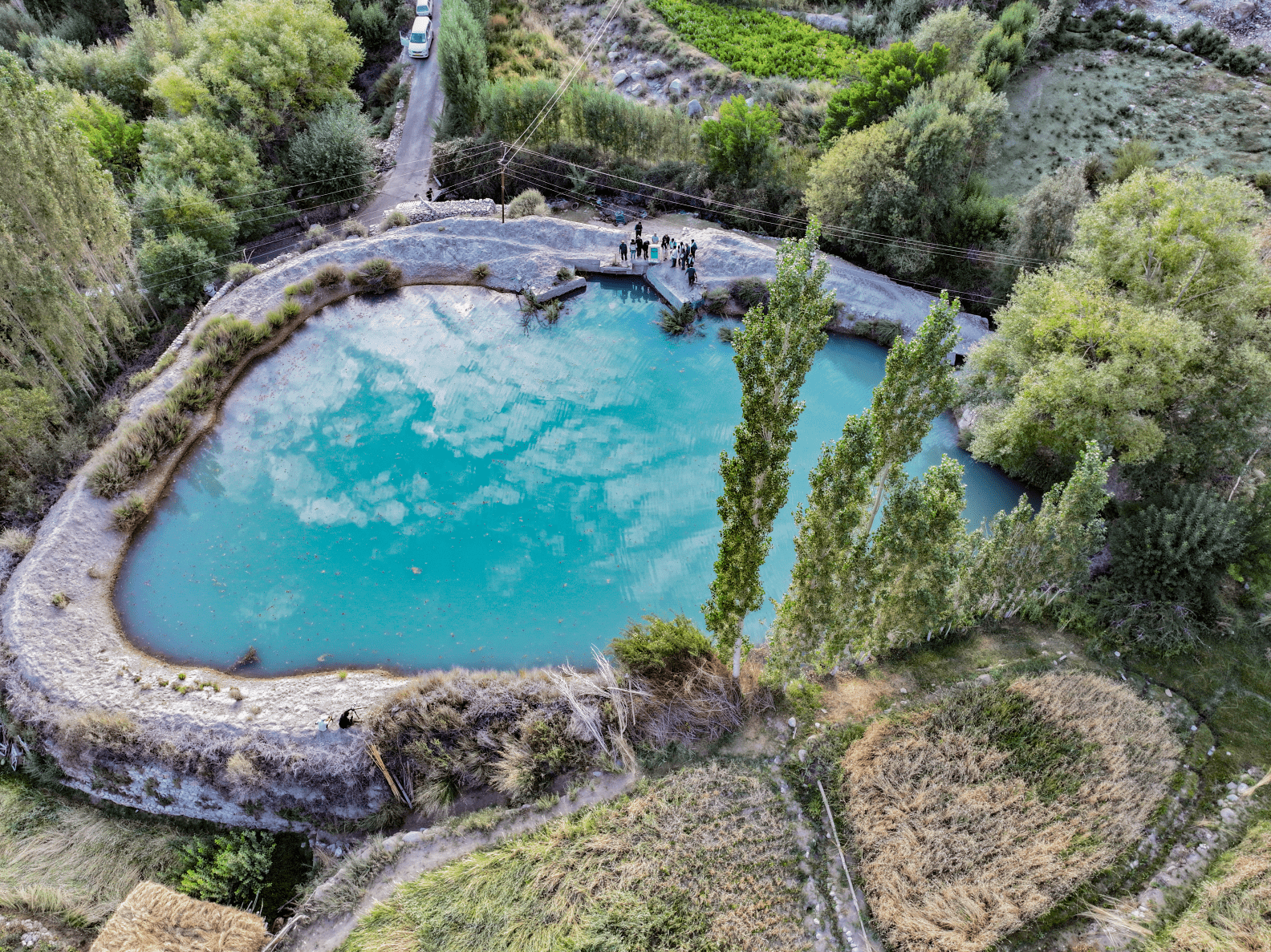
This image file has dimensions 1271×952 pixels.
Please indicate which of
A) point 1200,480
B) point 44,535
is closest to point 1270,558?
point 1200,480

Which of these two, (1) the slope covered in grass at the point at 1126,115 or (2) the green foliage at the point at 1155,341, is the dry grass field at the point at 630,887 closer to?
(2) the green foliage at the point at 1155,341

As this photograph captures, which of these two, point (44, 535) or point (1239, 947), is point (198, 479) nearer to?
point (44, 535)

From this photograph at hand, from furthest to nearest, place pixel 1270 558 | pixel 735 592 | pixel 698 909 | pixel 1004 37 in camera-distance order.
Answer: pixel 1004 37
pixel 1270 558
pixel 735 592
pixel 698 909

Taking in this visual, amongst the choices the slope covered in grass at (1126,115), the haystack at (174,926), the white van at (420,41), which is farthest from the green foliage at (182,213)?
the slope covered in grass at (1126,115)

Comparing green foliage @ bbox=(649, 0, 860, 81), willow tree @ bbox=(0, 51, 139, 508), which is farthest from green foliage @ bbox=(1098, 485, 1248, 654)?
willow tree @ bbox=(0, 51, 139, 508)

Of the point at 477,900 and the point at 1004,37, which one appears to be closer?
the point at 477,900

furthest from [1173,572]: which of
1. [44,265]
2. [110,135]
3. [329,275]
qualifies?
[110,135]
